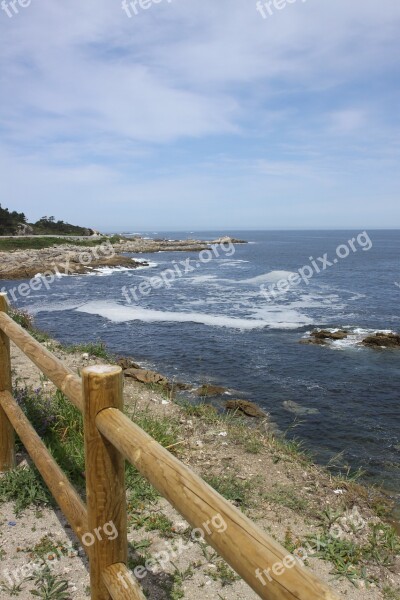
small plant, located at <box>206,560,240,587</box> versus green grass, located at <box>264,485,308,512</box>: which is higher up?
small plant, located at <box>206,560,240,587</box>

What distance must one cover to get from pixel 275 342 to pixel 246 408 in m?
8.76

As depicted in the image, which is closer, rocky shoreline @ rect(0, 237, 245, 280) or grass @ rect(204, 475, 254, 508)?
grass @ rect(204, 475, 254, 508)

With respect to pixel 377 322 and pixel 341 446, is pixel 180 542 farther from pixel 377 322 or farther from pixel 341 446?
pixel 377 322

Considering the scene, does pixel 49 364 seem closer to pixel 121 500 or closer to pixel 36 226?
pixel 121 500

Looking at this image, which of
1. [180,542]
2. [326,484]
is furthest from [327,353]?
[180,542]

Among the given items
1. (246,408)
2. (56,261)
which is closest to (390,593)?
(246,408)

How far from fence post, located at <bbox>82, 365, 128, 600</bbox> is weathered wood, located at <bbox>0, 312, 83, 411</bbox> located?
28 cm

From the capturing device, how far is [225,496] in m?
5.04

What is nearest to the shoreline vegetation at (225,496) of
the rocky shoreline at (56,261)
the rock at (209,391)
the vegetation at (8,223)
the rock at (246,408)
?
the rock at (246,408)

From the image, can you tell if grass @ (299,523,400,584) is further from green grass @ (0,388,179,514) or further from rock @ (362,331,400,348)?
rock @ (362,331,400,348)

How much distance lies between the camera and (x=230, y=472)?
6.04 m

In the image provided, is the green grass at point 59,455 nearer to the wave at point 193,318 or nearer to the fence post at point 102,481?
the fence post at point 102,481

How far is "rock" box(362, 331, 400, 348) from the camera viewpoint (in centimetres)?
1911

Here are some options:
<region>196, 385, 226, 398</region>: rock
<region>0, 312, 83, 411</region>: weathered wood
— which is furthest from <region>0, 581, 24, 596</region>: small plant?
<region>196, 385, 226, 398</region>: rock
